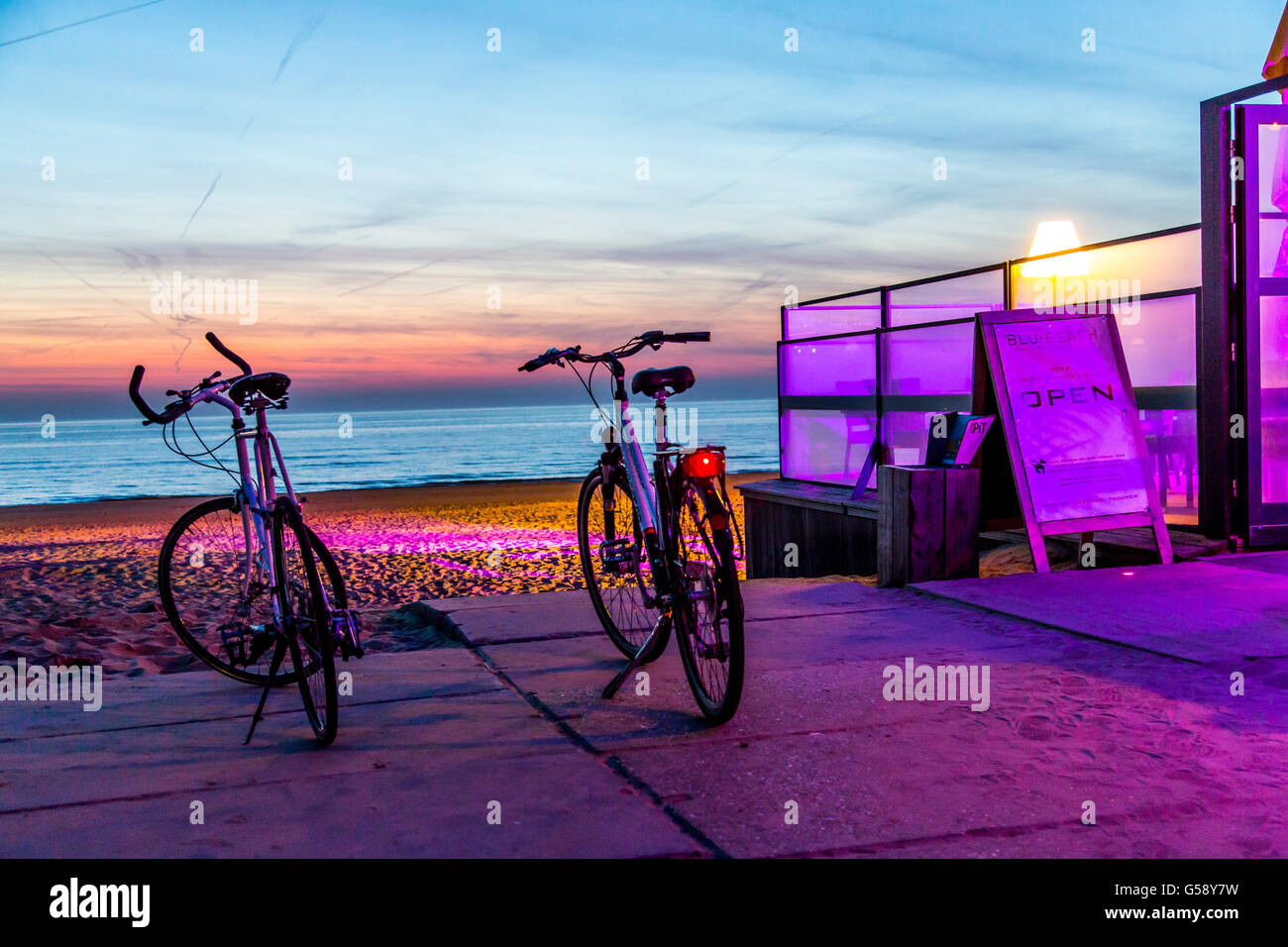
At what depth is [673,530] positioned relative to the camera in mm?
3707

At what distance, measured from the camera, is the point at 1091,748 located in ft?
10.5

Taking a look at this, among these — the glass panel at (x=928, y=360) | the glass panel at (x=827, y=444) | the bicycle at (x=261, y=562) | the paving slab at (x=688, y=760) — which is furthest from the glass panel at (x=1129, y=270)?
the bicycle at (x=261, y=562)

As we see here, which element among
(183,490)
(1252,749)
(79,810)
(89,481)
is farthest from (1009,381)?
(89,481)

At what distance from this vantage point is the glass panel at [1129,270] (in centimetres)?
695

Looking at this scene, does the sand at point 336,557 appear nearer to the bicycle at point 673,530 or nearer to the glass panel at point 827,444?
the bicycle at point 673,530

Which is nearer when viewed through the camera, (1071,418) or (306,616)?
(306,616)

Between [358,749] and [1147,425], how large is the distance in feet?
19.4

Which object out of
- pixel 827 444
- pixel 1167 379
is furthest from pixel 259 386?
pixel 827 444

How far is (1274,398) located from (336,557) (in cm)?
1125

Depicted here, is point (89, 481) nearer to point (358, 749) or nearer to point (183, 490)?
point (183, 490)

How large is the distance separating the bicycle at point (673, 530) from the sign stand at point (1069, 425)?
313 centimetres

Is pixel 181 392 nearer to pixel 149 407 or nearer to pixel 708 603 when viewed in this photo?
pixel 149 407

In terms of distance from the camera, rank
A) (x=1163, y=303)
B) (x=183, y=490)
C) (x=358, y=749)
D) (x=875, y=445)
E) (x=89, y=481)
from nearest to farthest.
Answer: (x=358, y=749), (x=1163, y=303), (x=875, y=445), (x=183, y=490), (x=89, y=481)

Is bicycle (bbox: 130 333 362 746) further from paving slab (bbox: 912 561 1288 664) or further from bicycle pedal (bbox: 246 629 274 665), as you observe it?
paving slab (bbox: 912 561 1288 664)
